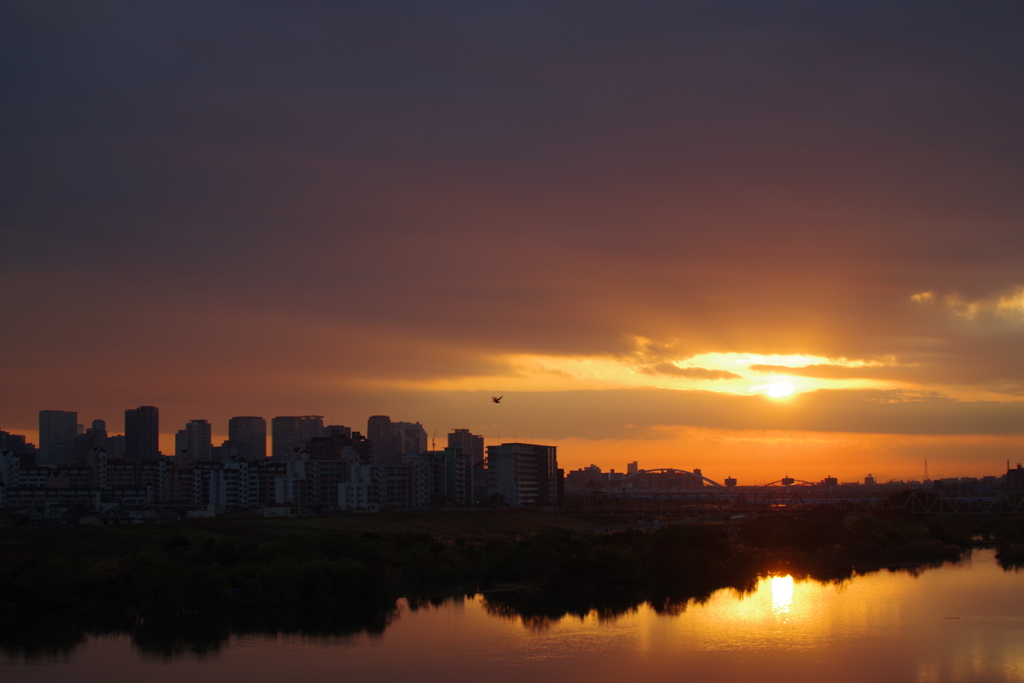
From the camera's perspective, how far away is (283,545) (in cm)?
4931

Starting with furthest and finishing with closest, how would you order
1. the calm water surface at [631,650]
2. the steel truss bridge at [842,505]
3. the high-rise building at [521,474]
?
the high-rise building at [521,474] → the steel truss bridge at [842,505] → the calm water surface at [631,650]

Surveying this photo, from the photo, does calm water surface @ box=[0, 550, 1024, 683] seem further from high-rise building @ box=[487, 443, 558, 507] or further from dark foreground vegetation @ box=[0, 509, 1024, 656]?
high-rise building @ box=[487, 443, 558, 507]

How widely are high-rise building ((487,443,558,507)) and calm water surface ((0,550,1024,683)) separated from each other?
83.8 metres

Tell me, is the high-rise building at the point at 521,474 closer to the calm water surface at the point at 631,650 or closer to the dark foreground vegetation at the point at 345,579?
the dark foreground vegetation at the point at 345,579

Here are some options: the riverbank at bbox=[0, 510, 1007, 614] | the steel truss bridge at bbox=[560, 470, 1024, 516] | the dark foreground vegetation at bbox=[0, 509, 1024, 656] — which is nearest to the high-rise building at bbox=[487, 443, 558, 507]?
the steel truss bridge at bbox=[560, 470, 1024, 516]

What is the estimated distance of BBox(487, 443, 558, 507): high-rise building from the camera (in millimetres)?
125375

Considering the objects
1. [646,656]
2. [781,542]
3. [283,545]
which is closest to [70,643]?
[283,545]

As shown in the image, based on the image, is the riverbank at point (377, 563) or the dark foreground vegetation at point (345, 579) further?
the riverbank at point (377, 563)

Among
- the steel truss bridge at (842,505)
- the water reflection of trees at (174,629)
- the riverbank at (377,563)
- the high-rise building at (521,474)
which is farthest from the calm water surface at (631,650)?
the high-rise building at (521,474)

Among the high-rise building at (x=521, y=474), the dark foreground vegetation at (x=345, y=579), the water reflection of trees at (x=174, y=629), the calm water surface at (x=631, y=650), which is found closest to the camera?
the calm water surface at (x=631, y=650)

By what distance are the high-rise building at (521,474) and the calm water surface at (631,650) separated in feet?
275

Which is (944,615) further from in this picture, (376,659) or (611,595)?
(376,659)

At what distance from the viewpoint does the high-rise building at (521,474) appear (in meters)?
125

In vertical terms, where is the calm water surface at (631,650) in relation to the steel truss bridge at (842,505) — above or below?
above
